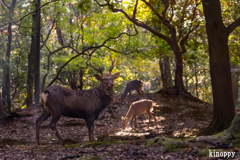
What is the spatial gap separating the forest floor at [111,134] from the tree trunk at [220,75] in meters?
1.05

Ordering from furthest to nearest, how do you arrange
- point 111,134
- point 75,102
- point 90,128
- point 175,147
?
point 111,134, point 75,102, point 90,128, point 175,147

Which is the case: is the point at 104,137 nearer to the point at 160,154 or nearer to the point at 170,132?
the point at 170,132

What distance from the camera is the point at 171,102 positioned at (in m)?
13.5

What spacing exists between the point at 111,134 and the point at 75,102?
223 cm

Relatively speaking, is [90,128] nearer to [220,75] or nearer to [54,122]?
[54,122]

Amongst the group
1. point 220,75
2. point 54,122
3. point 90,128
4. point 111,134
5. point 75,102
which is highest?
point 220,75

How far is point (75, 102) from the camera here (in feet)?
24.0

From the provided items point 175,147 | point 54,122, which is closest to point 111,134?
point 54,122

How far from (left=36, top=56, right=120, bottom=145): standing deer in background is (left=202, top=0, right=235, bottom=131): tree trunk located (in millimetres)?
3377

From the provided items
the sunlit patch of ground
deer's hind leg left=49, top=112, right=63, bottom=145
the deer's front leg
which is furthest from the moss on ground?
deer's hind leg left=49, top=112, right=63, bottom=145

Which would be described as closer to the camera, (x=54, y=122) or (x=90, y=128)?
(x=54, y=122)

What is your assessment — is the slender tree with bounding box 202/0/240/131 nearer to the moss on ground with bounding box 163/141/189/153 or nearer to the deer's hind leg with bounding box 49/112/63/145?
the moss on ground with bounding box 163/141/189/153

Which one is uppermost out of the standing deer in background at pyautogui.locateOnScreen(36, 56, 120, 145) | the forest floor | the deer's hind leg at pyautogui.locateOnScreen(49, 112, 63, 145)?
the standing deer in background at pyautogui.locateOnScreen(36, 56, 120, 145)

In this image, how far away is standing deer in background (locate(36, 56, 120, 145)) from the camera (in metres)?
6.89
